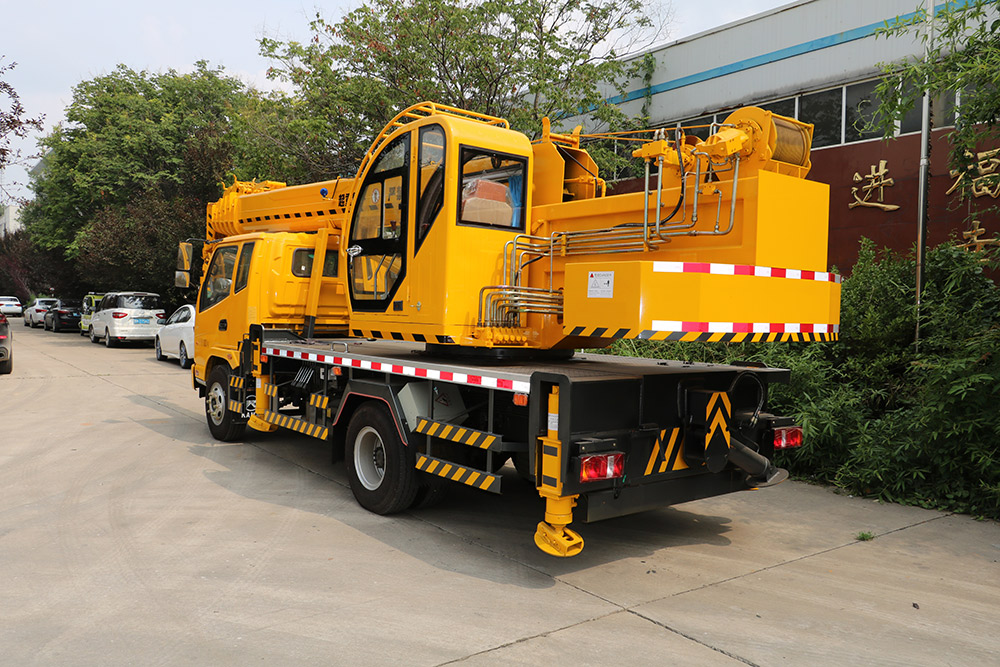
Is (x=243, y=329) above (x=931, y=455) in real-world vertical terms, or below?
above

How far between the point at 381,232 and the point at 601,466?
3.21 m

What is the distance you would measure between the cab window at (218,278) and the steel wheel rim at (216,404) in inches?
43.4

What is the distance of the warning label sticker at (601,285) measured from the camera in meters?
4.52

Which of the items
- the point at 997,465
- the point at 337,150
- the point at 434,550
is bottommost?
the point at 434,550

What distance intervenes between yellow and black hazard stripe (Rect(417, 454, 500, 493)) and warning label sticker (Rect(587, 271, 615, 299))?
1.46 meters

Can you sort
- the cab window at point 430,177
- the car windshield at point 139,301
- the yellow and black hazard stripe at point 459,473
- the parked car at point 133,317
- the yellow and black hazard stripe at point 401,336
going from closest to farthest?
the yellow and black hazard stripe at point 459,473 → the yellow and black hazard stripe at point 401,336 → the cab window at point 430,177 → the parked car at point 133,317 → the car windshield at point 139,301

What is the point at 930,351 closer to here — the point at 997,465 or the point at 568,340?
the point at 997,465

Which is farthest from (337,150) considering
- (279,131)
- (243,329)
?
(243,329)

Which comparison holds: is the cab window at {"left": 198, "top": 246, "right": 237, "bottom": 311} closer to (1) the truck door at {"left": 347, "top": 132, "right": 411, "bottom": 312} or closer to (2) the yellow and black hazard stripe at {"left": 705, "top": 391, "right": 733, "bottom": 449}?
A: (1) the truck door at {"left": 347, "top": 132, "right": 411, "bottom": 312}

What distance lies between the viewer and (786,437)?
18.8ft

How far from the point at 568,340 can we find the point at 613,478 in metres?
1.76

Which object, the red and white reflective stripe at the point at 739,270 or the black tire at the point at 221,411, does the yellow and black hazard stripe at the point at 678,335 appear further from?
the black tire at the point at 221,411

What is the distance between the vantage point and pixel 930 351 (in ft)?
27.0

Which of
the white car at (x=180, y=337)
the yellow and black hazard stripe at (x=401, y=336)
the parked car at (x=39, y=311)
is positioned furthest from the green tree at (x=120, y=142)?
the yellow and black hazard stripe at (x=401, y=336)
